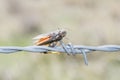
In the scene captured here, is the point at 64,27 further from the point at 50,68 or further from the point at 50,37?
the point at 50,37

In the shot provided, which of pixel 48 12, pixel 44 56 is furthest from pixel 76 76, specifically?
pixel 48 12

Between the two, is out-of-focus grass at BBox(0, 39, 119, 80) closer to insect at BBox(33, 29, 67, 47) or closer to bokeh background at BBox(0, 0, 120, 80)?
bokeh background at BBox(0, 0, 120, 80)

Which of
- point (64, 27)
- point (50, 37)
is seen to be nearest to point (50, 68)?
point (64, 27)

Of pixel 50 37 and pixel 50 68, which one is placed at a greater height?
pixel 50 37

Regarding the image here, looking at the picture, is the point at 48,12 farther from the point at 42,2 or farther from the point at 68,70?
the point at 68,70

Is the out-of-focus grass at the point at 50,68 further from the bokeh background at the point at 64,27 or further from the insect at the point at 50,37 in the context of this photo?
the insect at the point at 50,37

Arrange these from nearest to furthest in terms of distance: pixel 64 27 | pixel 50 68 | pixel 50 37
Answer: pixel 50 37 → pixel 50 68 → pixel 64 27

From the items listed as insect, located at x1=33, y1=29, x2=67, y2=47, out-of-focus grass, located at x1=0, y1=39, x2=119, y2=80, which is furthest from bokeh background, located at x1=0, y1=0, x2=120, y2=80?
insect, located at x1=33, y1=29, x2=67, y2=47

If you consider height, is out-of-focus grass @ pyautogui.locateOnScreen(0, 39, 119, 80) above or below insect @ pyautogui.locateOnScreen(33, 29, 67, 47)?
below
